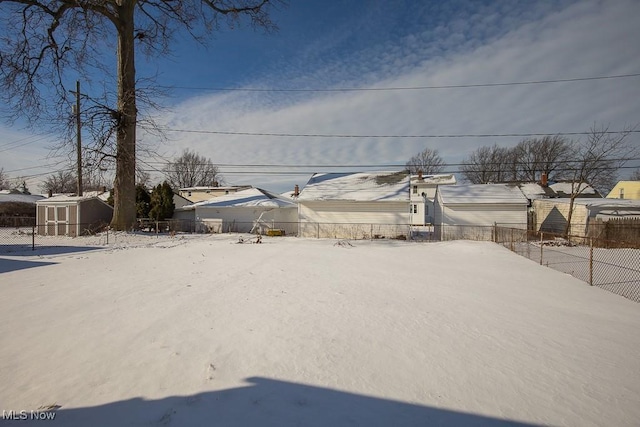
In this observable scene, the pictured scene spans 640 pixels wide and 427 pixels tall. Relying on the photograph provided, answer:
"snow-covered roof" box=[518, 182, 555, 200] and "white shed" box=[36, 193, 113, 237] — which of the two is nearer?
"white shed" box=[36, 193, 113, 237]

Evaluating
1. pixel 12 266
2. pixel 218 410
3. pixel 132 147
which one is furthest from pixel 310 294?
pixel 132 147

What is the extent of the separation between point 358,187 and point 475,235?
9509 mm

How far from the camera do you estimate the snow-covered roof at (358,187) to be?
76.1ft

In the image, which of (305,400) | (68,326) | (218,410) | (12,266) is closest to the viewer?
(218,410)

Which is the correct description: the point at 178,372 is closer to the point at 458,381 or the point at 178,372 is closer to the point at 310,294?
the point at 458,381

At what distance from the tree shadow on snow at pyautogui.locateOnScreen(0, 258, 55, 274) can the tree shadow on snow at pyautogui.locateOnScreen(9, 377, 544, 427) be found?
29.2 ft

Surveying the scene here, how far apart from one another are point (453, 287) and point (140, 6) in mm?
24341

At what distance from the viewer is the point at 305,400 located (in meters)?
2.90

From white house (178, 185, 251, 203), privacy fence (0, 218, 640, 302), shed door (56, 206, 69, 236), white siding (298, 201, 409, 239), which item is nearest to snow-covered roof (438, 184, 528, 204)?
privacy fence (0, 218, 640, 302)

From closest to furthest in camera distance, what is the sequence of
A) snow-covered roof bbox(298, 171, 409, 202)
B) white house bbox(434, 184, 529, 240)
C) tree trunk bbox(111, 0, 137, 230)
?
tree trunk bbox(111, 0, 137, 230), white house bbox(434, 184, 529, 240), snow-covered roof bbox(298, 171, 409, 202)

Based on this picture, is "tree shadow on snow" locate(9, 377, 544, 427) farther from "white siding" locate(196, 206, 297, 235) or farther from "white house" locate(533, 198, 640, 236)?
"white house" locate(533, 198, 640, 236)

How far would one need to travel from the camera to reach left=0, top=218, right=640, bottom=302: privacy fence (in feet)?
42.6

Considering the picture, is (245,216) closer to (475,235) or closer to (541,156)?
(475,235)

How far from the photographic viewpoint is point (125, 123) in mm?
17703
